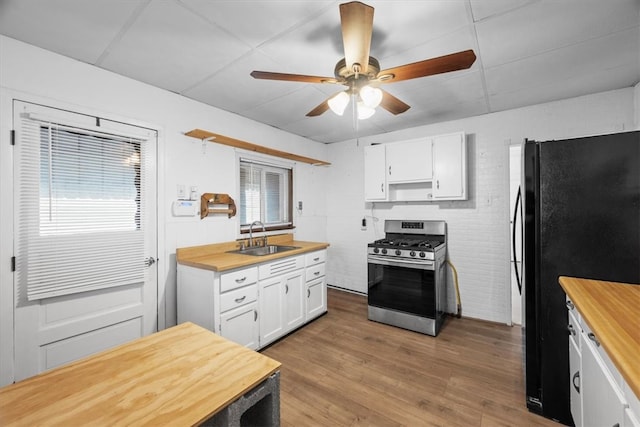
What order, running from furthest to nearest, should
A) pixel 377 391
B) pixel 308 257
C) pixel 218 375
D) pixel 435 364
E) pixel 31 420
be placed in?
pixel 308 257 → pixel 435 364 → pixel 377 391 → pixel 218 375 → pixel 31 420

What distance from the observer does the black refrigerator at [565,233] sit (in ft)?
5.03

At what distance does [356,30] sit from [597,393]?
1917 mm

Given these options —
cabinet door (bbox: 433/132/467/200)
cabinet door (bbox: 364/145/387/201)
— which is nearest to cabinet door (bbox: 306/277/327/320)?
cabinet door (bbox: 364/145/387/201)

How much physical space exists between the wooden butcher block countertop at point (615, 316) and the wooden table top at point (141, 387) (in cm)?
111

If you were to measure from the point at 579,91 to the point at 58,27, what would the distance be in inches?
168

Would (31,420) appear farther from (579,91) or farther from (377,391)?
(579,91)

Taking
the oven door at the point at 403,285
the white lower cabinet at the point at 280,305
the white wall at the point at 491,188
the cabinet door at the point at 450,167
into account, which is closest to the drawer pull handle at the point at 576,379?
the oven door at the point at 403,285

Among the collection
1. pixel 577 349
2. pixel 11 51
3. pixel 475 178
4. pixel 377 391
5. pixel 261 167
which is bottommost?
pixel 377 391

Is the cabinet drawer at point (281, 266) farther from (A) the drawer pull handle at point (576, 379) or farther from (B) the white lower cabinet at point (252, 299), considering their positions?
(A) the drawer pull handle at point (576, 379)

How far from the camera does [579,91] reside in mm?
2672

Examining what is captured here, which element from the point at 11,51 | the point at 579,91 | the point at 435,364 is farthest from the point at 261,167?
the point at 579,91

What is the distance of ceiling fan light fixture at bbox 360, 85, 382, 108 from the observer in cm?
167

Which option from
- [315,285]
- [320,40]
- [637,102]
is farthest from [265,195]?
[637,102]

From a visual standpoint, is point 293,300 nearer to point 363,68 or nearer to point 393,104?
point 393,104
